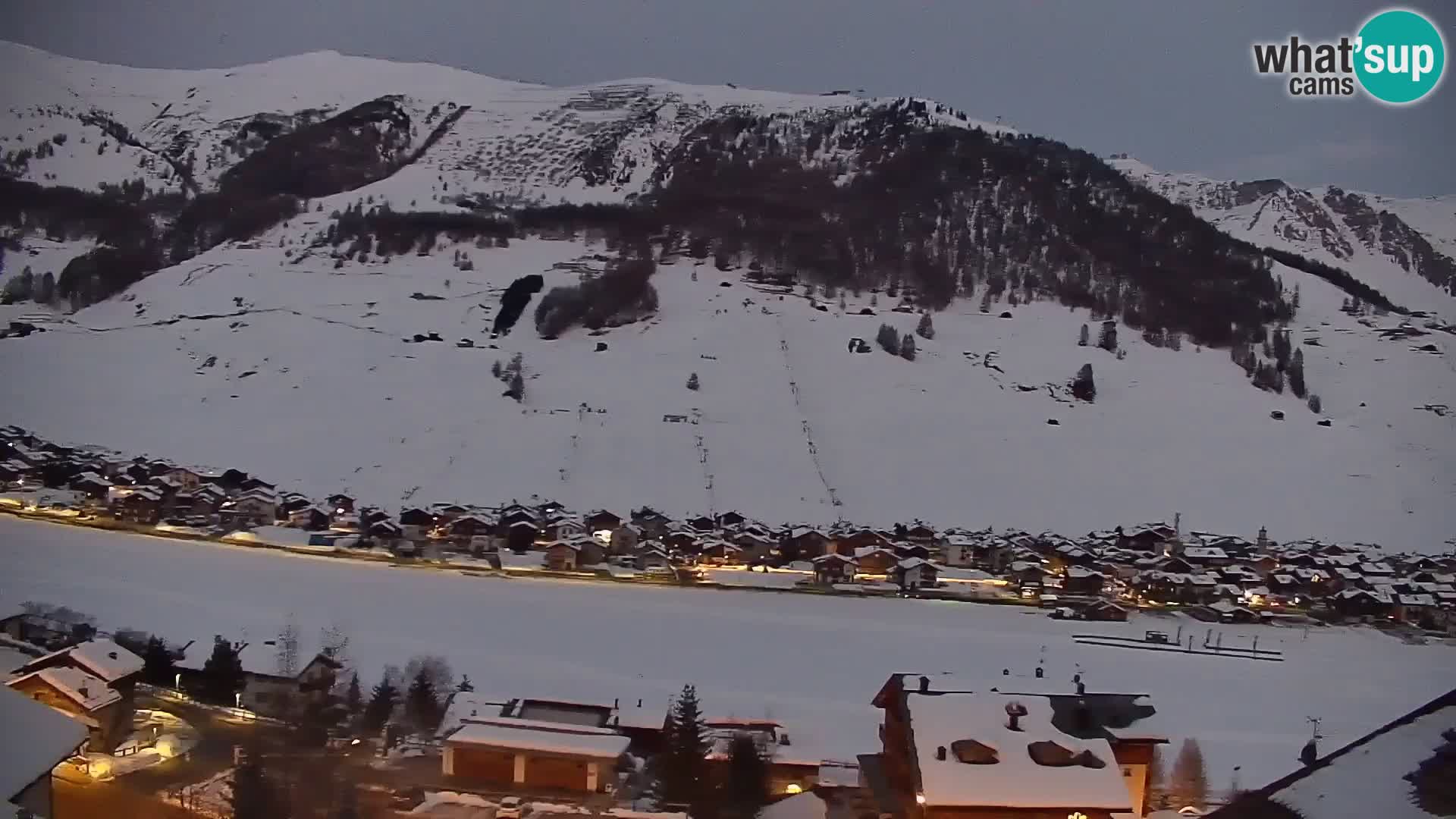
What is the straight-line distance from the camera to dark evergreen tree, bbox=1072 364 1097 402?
11641mm

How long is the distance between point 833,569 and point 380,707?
395 cm

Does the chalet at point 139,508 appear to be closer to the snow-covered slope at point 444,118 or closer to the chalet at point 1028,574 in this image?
the chalet at point 1028,574

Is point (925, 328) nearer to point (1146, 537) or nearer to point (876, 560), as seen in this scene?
point (1146, 537)

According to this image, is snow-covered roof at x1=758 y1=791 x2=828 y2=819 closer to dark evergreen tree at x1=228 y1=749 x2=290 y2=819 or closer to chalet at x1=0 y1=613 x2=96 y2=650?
dark evergreen tree at x1=228 y1=749 x2=290 y2=819

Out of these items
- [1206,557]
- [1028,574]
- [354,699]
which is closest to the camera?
[354,699]

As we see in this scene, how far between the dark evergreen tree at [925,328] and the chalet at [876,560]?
6993mm

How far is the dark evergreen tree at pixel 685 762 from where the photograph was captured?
3.27 meters

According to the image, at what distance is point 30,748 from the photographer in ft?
6.72

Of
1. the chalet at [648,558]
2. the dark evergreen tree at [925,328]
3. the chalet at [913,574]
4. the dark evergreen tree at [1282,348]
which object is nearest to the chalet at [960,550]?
the chalet at [913,574]

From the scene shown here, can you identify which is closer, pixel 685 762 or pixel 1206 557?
pixel 685 762

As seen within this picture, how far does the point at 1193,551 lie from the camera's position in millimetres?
7555

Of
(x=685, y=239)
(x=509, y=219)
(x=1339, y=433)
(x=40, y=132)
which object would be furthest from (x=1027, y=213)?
(x=40, y=132)

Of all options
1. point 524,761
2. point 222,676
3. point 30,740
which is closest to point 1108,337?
point 524,761

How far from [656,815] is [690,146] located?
1885cm
